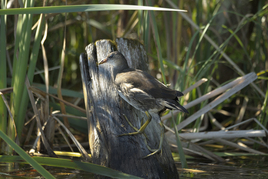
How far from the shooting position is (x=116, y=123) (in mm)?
1944

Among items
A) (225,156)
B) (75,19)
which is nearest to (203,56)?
(225,156)

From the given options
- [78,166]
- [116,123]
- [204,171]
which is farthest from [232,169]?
[78,166]

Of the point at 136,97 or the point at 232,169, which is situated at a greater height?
the point at 136,97

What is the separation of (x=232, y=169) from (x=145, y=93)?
3.62 ft

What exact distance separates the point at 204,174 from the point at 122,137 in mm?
733

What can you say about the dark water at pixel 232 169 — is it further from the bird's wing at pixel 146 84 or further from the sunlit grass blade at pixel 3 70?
the sunlit grass blade at pixel 3 70

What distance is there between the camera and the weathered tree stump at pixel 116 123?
1.83 m

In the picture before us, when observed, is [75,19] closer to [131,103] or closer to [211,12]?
[211,12]

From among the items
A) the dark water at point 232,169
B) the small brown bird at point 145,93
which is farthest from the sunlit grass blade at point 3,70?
the dark water at point 232,169

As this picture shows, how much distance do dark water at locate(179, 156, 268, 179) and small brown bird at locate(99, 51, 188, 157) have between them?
0.51m

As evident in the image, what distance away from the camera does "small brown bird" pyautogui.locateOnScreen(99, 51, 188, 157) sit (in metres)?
1.76

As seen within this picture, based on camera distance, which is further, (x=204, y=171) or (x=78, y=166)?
(x=204, y=171)

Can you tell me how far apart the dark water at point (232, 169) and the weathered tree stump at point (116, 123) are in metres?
0.34

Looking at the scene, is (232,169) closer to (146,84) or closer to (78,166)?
(146,84)
